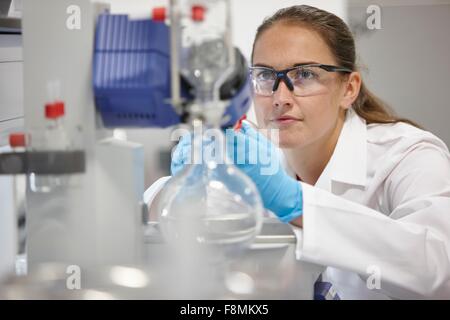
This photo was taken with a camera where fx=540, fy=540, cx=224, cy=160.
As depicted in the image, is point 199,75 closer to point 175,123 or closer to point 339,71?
point 175,123

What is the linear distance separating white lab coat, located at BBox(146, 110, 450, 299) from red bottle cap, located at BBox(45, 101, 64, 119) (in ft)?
0.99

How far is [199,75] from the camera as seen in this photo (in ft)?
2.47

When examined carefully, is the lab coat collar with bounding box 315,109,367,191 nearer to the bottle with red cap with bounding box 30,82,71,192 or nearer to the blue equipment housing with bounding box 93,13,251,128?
the blue equipment housing with bounding box 93,13,251,128

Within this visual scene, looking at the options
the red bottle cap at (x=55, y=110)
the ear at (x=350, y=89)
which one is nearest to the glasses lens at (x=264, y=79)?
the ear at (x=350, y=89)

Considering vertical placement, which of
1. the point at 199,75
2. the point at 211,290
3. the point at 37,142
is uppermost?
the point at 199,75

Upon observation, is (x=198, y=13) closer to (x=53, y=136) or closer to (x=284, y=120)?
(x=53, y=136)

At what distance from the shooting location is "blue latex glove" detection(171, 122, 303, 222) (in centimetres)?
100

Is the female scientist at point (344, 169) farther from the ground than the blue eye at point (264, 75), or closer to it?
closer to it

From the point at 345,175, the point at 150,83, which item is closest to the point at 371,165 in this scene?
the point at 345,175

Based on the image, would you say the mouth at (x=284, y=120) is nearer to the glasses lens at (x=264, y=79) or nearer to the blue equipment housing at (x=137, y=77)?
the glasses lens at (x=264, y=79)

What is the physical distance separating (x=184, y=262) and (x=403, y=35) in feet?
2.91

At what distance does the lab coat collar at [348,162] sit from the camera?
1.32 metres

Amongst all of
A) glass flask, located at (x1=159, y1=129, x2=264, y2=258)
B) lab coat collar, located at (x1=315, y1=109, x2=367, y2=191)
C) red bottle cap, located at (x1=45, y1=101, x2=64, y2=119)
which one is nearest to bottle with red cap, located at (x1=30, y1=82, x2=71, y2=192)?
red bottle cap, located at (x1=45, y1=101, x2=64, y2=119)

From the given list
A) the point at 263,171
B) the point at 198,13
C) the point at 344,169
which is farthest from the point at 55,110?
the point at 344,169
